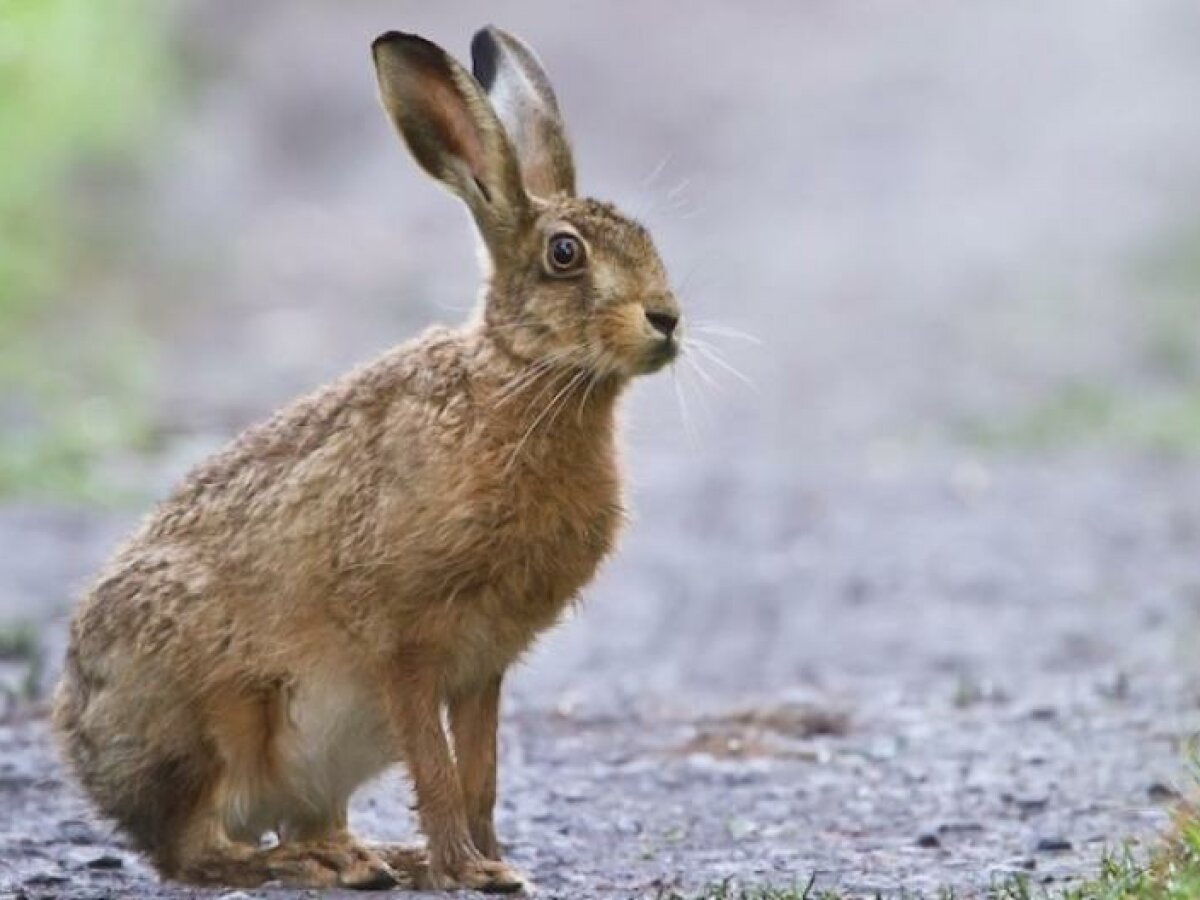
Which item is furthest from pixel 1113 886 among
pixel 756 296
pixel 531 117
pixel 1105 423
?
pixel 756 296

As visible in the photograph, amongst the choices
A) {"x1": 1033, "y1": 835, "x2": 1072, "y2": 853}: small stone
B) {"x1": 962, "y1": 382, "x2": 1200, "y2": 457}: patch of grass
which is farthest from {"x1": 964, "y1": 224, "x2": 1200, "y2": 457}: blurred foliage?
{"x1": 1033, "y1": 835, "x2": 1072, "y2": 853}: small stone

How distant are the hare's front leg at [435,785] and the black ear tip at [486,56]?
5.03ft

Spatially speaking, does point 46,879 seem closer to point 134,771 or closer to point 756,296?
point 134,771

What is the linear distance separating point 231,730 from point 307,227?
1467 centimetres

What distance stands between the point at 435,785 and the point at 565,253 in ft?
3.86

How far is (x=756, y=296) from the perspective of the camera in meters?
19.2

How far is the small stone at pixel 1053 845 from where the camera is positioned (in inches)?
262

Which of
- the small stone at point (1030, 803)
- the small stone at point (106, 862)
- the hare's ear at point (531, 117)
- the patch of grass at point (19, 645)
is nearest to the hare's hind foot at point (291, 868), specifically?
the small stone at point (106, 862)

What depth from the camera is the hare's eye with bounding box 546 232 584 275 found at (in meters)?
6.04

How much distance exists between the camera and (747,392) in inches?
640

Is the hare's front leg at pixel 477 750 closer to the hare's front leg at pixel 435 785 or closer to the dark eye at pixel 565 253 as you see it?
the hare's front leg at pixel 435 785

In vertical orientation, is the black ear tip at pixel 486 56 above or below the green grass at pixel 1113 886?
above

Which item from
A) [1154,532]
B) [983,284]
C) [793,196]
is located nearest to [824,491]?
→ [1154,532]

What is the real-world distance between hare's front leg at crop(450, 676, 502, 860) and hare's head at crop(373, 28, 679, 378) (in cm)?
79
